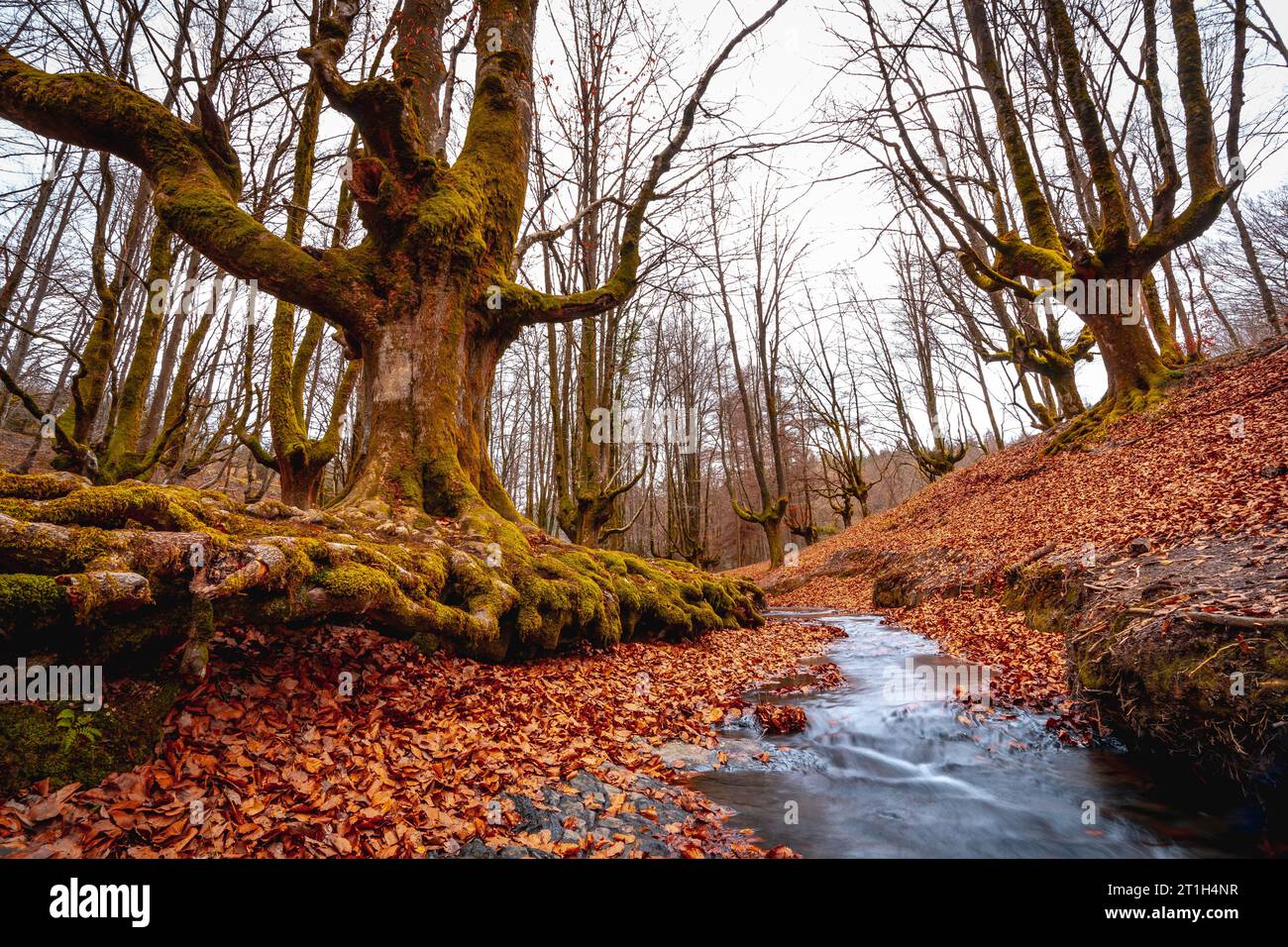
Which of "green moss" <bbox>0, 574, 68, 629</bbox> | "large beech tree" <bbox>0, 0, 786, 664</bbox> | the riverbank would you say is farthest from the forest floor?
"green moss" <bbox>0, 574, 68, 629</bbox>

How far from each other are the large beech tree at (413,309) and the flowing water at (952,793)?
2.27 metres

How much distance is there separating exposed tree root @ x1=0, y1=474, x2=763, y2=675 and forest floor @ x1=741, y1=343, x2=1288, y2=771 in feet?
13.7

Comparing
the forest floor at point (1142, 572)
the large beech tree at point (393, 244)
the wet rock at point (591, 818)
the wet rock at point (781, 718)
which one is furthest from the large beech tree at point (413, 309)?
the forest floor at point (1142, 572)

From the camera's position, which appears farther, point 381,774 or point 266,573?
point 266,573

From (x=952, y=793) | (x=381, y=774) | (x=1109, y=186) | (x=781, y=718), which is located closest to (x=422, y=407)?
(x=381, y=774)

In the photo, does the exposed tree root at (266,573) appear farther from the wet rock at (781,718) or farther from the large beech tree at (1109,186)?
the large beech tree at (1109,186)

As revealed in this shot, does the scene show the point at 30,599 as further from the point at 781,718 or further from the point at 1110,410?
the point at 1110,410

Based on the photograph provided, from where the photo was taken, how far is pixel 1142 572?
15.1 ft

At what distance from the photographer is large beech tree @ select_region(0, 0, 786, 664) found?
127 inches

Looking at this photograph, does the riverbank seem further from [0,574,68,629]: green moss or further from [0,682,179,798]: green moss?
[0,574,68,629]: green moss

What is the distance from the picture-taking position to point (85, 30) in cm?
807

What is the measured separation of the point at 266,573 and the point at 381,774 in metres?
1.18

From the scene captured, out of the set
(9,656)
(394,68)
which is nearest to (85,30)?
(394,68)

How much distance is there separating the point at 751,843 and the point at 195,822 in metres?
2.29
